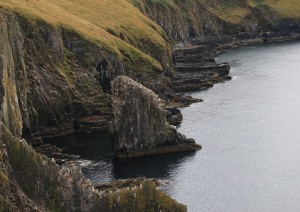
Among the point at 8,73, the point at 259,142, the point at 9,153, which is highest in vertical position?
the point at 8,73

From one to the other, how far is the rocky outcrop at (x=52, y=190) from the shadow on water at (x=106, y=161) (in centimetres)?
4054

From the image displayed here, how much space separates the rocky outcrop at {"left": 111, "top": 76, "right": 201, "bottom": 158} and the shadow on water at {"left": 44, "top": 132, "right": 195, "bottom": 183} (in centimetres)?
329

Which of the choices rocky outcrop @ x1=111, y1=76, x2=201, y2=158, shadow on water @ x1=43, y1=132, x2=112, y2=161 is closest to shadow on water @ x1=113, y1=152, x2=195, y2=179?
rocky outcrop @ x1=111, y1=76, x2=201, y2=158

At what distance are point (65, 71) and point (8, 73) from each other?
39762 millimetres

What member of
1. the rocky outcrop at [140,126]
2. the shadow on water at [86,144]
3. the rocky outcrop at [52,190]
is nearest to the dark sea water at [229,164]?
the shadow on water at [86,144]

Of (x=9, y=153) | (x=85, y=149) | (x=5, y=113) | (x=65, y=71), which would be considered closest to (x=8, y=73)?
(x=5, y=113)

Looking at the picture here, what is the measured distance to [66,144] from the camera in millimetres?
167000

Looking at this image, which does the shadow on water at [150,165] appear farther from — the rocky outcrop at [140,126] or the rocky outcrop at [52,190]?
the rocky outcrop at [52,190]

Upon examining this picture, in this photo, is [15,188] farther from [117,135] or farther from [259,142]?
[259,142]

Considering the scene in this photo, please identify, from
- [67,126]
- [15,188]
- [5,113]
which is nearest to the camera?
[15,188]

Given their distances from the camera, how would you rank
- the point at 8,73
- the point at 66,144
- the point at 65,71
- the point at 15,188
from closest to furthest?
the point at 15,188 → the point at 8,73 → the point at 66,144 → the point at 65,71

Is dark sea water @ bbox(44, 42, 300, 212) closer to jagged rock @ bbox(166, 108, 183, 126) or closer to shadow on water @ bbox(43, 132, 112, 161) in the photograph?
shadow on water @ bbox(43, 132, 112, 161)

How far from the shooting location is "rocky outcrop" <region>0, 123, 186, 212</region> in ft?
299

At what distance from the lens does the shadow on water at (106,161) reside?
142750mm
